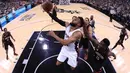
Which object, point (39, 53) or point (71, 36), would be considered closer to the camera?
point (71, 36)

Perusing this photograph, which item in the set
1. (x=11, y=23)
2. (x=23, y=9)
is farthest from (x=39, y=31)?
(x=23, y=9)

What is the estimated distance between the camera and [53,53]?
9266mm

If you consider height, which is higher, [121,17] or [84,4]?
[121,17]

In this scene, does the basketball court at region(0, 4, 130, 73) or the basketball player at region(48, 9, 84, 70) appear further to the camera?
the basketball court at region(0, 4, 130, 73)

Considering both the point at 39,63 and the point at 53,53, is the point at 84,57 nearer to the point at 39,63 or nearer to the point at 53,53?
the point at 53,53

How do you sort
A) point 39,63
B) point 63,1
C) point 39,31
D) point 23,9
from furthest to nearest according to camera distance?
point 63,1, point 23,9, point 39,31, point 39,63

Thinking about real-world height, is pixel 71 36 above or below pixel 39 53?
above

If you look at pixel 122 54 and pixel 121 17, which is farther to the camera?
pixel 121 17

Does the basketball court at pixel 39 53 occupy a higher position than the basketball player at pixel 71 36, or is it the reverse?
the basketball player at pixel 71 36

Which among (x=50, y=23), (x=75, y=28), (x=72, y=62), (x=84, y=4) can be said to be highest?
(x=75, y=28)

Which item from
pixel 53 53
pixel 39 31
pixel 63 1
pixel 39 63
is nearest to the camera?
pixel 39 63

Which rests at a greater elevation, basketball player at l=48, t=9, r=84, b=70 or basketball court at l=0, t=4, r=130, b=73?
basketball player at l=48, t=9, r=84, b=70

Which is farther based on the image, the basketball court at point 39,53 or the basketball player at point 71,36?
the basketball court at point 39,53

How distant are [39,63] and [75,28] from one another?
406cm
